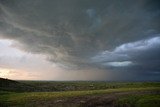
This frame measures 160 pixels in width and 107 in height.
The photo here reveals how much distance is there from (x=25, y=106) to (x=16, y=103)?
6607 millimetres

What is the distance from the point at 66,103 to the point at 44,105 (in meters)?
6.23

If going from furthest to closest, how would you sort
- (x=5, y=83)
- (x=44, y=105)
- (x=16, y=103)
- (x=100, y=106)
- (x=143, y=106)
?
(x=5, y=83), (x=16, y=103), (x=44, y=105), (x=100, y=106), (x=143, y=106)

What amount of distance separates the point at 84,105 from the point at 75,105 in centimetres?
246

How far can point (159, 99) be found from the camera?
5209 cm

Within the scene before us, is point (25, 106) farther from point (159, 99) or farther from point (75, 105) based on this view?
point (159, 99)

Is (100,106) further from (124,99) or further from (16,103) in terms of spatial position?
(16,103)

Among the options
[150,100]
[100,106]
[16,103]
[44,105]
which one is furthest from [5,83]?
[150,100]

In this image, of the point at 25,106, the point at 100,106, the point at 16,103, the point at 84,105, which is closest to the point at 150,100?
the point at 100,106

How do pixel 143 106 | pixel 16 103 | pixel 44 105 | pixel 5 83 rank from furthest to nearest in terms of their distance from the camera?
pixel 5 83, pixel 16 103, pixel 44 105, pixel 143 106

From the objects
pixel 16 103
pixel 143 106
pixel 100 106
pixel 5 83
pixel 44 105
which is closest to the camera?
pixel 143 106

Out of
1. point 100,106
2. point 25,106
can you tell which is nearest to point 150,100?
point 100,106

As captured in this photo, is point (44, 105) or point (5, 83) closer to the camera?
point (44, 105)

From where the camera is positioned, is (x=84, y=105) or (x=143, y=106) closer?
(x=143, y=106)

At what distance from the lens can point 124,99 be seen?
56.0 m
